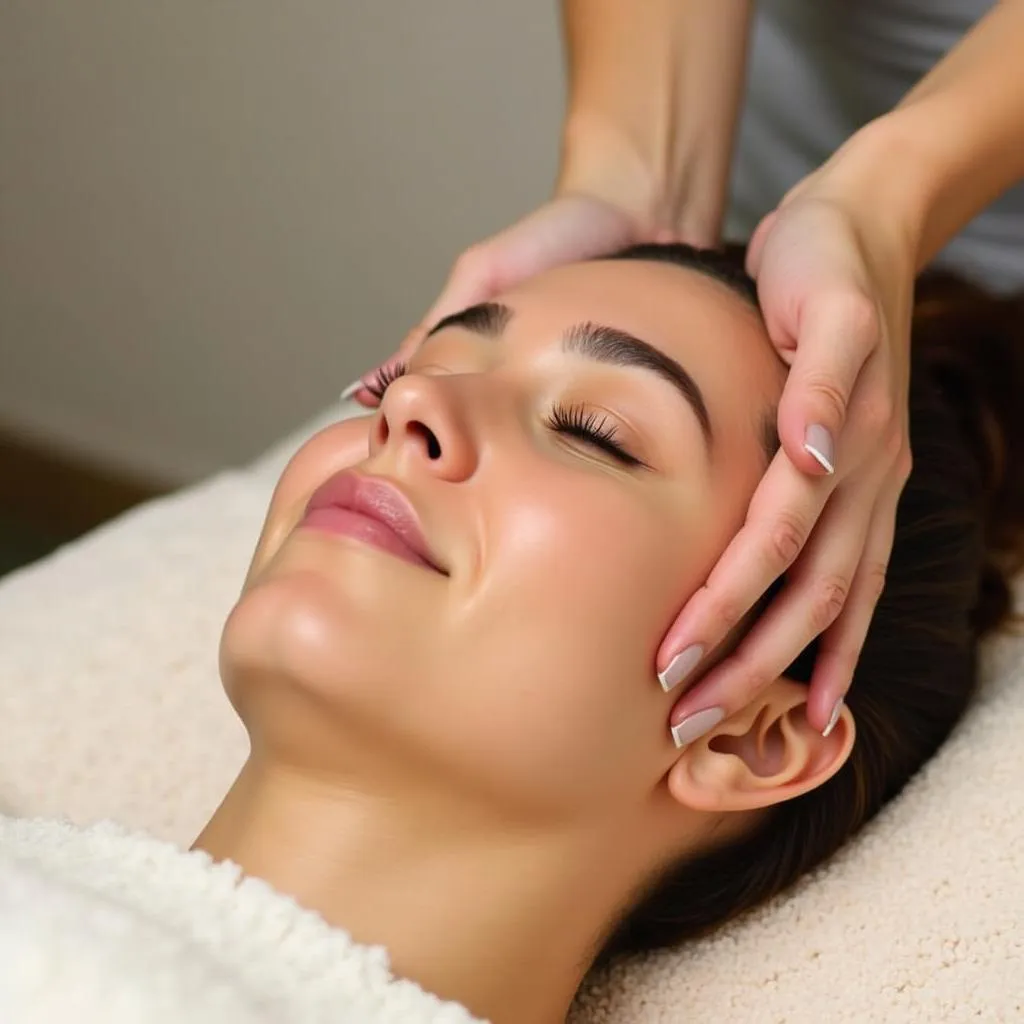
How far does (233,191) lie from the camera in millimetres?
2100

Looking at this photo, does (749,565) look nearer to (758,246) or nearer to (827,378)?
(827,378)

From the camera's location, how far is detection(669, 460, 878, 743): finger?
2.76 ft

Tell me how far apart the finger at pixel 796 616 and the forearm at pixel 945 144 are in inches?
10.2

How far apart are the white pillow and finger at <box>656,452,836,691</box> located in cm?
29

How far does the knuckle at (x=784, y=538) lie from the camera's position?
31.9 inches

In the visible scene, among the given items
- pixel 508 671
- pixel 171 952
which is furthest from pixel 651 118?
pixel 171 952

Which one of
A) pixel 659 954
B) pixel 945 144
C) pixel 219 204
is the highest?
pixel 945 144

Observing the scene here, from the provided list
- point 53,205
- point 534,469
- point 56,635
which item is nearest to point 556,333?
point 534,469

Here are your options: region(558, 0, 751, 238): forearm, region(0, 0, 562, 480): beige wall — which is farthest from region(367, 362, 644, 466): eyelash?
region(0, 0, 562, 480): beige wall

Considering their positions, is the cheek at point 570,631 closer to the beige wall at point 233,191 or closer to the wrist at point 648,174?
the wrist at point 648,174

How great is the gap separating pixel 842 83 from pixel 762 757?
0.80 m

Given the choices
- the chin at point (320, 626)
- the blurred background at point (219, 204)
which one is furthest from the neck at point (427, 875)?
the blurred background at point (219, 204)

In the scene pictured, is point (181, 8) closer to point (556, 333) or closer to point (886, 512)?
point (556, 333)

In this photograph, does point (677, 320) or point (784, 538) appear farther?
point (677, 320)
